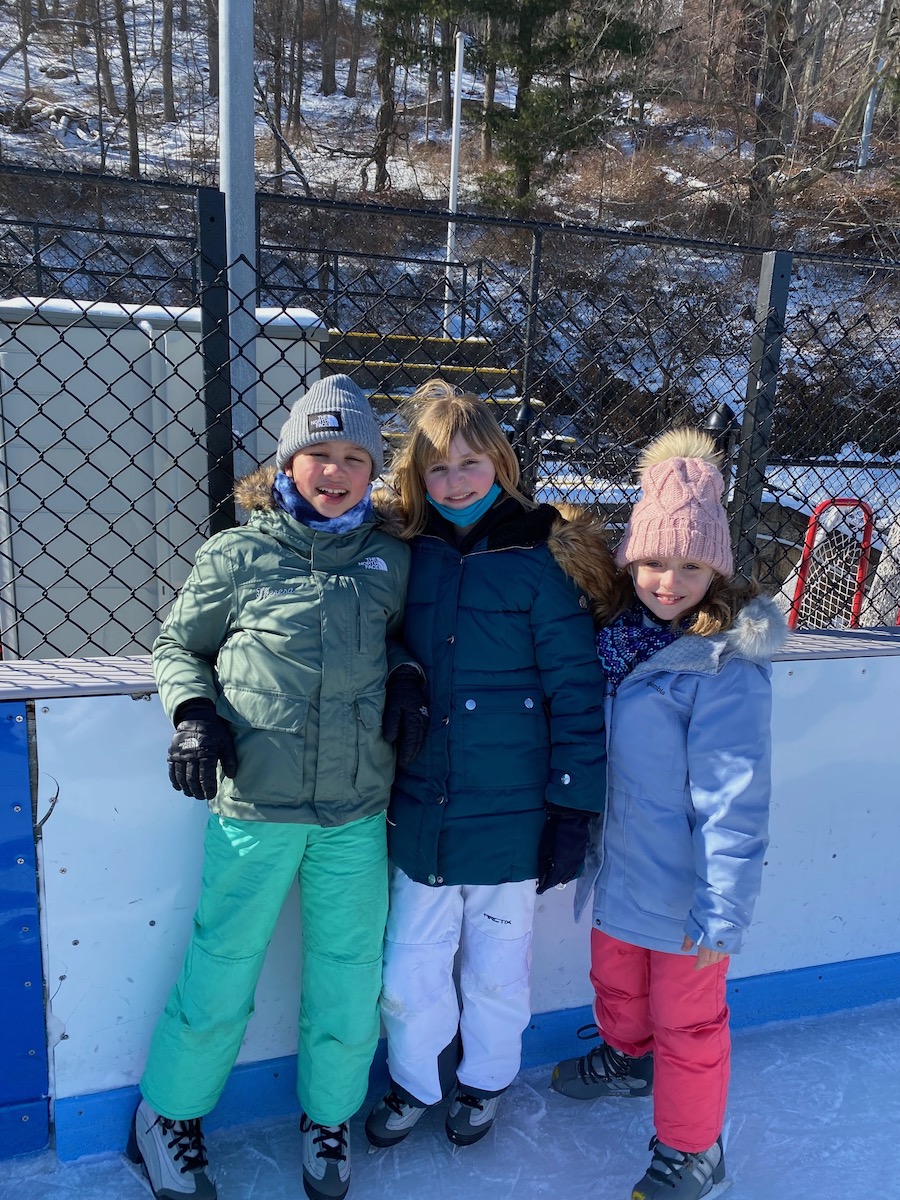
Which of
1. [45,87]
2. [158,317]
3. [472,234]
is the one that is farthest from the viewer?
[45,87]

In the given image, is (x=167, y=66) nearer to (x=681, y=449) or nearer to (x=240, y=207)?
(x=240, y=207)

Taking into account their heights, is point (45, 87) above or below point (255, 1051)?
above

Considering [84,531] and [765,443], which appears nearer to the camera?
[765,443]

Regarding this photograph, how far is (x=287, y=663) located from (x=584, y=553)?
65 centimetres

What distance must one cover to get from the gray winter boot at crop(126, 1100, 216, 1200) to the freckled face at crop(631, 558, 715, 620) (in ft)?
4.81

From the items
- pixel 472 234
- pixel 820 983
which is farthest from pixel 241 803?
pixel 472 234

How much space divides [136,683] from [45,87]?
2362 centimetres

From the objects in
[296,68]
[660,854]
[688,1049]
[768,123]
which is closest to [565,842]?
[660,854]

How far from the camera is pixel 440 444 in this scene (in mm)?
1771

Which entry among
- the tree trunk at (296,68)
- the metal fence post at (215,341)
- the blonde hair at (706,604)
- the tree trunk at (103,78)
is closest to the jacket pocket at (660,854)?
the blonde hair at (706,604)

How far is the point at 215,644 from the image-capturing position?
67.4 inches

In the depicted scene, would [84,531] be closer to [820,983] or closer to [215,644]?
[215,644]

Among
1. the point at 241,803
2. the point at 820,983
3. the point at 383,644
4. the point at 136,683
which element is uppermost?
the point at 383,644

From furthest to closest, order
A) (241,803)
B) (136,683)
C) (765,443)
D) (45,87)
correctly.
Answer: (45,87), (765,443), (136,683), (241,803)
